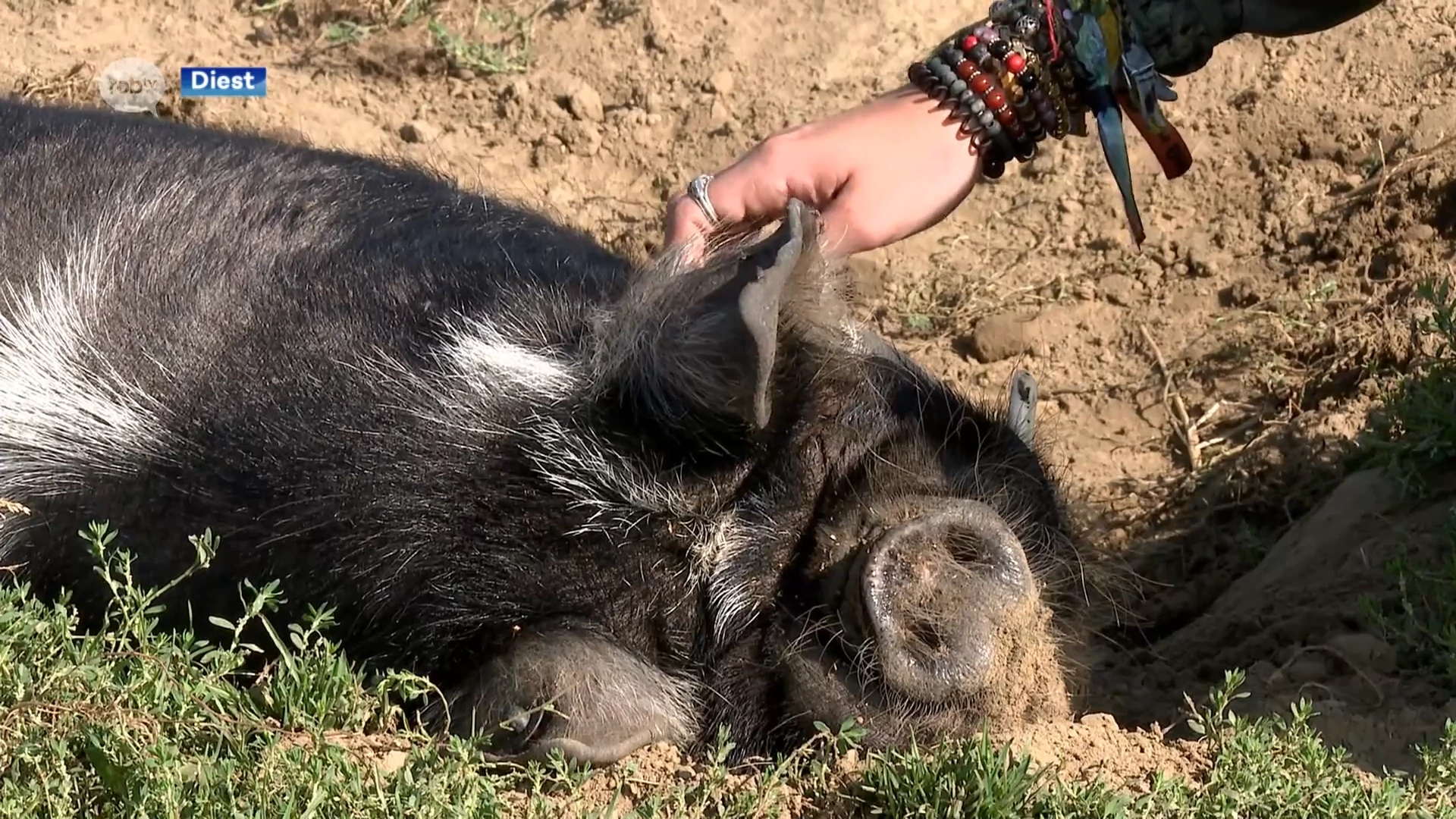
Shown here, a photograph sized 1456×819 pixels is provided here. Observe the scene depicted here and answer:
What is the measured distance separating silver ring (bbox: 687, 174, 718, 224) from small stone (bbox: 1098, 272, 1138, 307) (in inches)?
76.8

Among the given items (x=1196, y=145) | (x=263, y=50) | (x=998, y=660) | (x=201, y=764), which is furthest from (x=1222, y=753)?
(x=263, y=50)

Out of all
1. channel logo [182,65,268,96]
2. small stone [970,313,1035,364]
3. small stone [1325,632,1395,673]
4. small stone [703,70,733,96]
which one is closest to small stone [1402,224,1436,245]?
small stone [970,313,1035,364]

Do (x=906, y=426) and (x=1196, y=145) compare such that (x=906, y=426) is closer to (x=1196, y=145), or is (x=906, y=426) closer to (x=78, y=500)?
(x=78, y=500)

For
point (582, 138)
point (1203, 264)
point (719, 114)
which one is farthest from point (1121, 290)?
point (582, 138)

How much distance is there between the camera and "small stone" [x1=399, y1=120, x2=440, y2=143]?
4.87 meters

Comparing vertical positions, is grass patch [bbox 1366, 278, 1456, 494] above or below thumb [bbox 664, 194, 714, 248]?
below

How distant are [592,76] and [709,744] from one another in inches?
129

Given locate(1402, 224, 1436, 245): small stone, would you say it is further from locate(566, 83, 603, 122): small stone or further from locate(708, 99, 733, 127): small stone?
locate(566, 83, 603, 122): small stone

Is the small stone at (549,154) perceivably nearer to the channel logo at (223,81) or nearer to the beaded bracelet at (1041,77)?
the channel logo at (223,81)

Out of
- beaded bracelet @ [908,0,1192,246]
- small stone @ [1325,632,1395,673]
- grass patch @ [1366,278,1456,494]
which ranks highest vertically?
beaded bracelet @ [908,0,1192,246]

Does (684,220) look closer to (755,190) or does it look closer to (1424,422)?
(755,190)

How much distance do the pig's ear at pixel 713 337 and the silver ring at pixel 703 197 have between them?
0.36 m

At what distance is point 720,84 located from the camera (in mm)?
4973

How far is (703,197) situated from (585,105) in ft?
8.03
